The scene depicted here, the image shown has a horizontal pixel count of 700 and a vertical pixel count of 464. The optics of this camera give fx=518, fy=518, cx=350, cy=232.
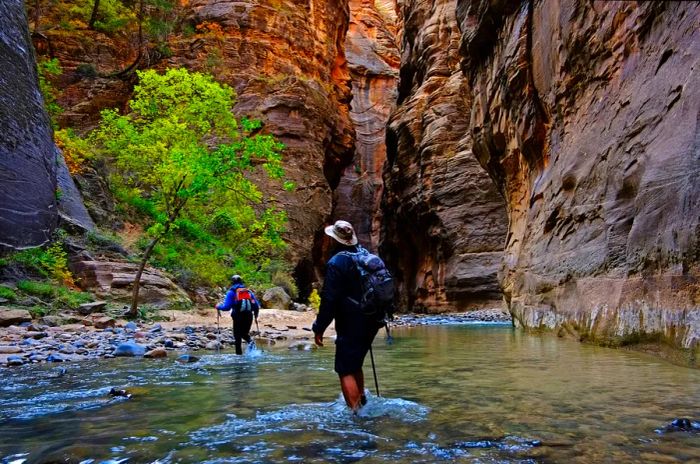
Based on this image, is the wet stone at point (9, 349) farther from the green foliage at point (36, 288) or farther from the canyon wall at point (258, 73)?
the canyon wall at point (258, 73)

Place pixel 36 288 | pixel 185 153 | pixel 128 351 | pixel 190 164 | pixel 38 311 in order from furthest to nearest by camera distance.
→ pixel 185 153
pixel 190 164
pixel 36 288
pixel 38 311
pixel 128 351

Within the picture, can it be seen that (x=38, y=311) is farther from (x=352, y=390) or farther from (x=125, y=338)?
(x=352, y=390)

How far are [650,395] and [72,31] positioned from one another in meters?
36.7

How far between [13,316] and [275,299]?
12.0m

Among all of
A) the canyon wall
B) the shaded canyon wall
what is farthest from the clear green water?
the canyon wall

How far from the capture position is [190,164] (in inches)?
531

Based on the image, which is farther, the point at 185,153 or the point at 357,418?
the point at 185,153

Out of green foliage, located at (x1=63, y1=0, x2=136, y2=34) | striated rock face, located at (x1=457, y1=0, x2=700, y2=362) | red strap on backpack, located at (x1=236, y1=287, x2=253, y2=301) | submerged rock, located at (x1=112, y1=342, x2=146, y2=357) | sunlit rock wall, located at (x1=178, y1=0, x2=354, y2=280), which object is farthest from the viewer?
sunlit rock wall, located at (x1=178, y1=0, x2=354, y2=280)

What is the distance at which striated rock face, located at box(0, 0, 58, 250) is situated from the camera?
12.6 meters

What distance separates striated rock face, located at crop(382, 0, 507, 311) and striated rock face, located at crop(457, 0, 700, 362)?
42.5ft

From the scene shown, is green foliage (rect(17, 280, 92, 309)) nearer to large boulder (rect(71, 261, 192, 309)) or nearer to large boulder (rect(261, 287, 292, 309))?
large boulder (rect(71, 261, 192, 309))

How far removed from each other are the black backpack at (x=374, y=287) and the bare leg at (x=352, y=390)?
0.53 m

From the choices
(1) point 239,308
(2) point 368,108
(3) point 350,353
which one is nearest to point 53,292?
(1) point 239,308

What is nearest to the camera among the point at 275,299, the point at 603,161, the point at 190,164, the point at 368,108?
the point at 603,161
